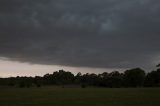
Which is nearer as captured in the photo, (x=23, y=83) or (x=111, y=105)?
(x=111, y=105)

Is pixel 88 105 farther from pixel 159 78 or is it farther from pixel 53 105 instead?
pixel 159 78

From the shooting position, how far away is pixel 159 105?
130 feet

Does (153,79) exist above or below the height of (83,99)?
above

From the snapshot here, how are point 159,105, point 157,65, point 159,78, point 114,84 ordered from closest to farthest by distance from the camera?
point 159,105, point 157,65, point 159,78, point 114,84

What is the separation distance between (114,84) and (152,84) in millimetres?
25162

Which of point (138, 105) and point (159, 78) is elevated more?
point (159, 78)

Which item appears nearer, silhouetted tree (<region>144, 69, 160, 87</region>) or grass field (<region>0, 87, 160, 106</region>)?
grass field (<region>0, 87, 160, 106</region>)

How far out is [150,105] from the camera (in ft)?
132

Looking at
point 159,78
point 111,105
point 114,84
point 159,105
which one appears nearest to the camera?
point 159,105

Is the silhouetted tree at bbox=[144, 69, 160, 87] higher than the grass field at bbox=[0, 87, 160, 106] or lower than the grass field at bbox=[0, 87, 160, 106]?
higher

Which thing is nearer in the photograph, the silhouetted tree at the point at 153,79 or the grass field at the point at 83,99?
the grass field at the point at 83,99

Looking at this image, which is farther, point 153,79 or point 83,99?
point 153,79

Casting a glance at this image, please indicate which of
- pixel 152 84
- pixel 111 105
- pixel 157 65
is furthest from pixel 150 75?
pixel 111 105

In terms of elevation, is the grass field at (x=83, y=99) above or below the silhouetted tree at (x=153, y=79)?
below
